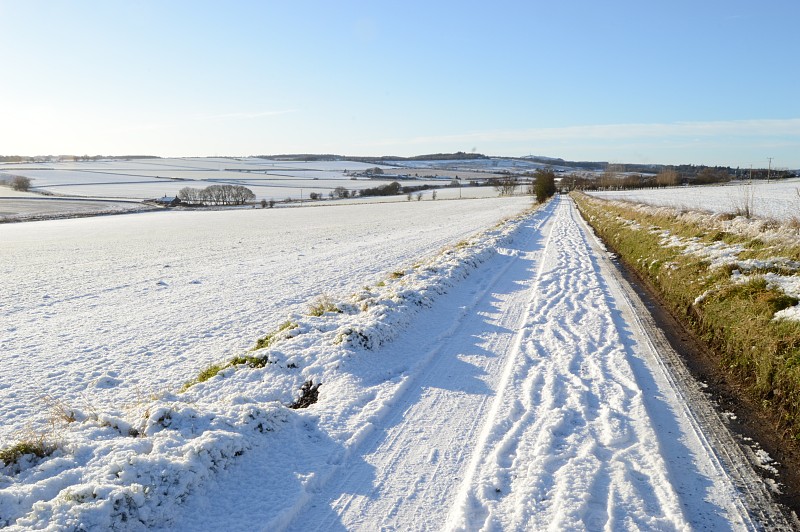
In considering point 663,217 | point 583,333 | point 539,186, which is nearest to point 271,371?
point 583,333

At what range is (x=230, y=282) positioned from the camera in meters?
16.0

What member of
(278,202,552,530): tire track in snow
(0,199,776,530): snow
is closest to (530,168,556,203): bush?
(0,199,776,530): snow

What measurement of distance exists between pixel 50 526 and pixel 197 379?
12.6 feet

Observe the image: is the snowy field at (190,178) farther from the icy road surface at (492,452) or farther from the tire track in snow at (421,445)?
the icy road surface at (492,452)

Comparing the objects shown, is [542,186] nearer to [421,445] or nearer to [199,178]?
[421,445]

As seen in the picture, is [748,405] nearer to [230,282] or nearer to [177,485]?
[177,485]

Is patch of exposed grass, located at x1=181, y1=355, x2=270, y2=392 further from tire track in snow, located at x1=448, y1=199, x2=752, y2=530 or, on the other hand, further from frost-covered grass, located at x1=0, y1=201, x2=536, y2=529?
tire track in snow, located at x1=448, y1=199, x2=752, y2=530

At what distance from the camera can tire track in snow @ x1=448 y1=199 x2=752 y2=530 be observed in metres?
3.85

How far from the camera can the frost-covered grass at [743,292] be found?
584cm

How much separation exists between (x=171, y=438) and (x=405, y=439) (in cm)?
232

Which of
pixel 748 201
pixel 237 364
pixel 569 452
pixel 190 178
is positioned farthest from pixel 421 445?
pixel 190 178

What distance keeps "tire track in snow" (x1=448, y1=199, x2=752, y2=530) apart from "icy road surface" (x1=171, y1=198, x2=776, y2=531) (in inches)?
0.6

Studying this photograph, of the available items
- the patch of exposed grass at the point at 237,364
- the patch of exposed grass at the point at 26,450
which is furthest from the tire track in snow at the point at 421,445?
the patch of exposed grass at the point at 26,450

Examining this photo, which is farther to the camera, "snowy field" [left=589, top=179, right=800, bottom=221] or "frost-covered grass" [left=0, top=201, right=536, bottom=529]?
"snowy field" [left=589, top=179, right=800, bottom=221]
